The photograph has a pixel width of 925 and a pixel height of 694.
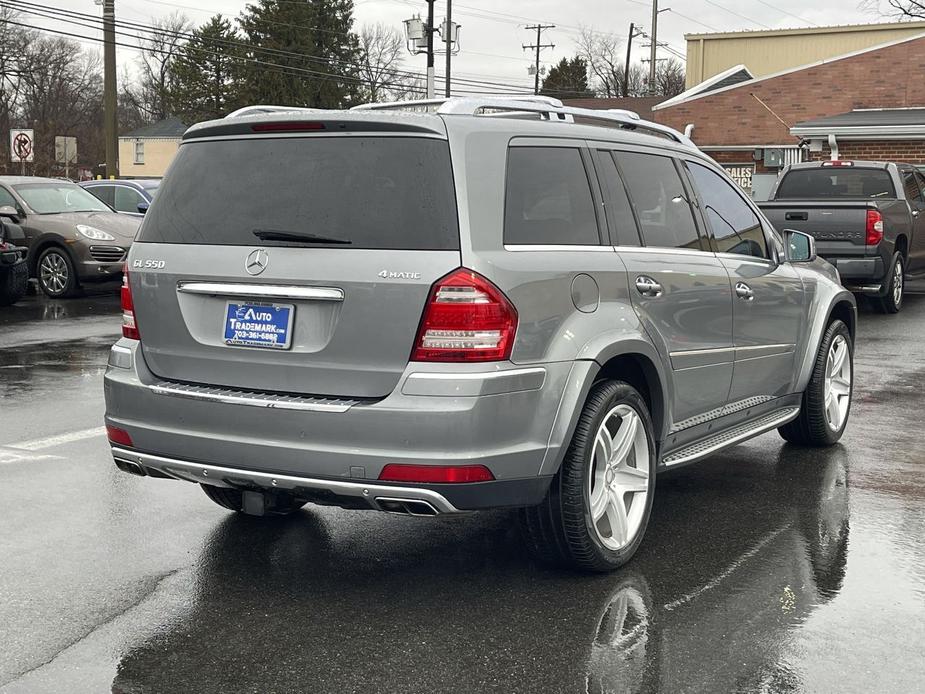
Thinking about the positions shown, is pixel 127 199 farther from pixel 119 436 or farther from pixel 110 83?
pixel 119 436

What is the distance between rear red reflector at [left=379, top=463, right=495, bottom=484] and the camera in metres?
4.09

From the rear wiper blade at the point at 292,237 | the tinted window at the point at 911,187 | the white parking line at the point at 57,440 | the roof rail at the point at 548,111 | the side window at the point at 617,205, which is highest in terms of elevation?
the roof rail at the point at 548,111

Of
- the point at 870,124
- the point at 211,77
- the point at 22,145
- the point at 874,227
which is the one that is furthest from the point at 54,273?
the point at 211,77

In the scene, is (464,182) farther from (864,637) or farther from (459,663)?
(864,637)

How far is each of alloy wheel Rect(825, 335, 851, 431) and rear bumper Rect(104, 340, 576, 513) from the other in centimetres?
335

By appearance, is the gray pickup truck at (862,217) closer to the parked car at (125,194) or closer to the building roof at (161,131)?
the parked car at (125,194)

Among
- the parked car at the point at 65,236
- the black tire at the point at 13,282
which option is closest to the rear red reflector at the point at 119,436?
the black tire at the point at 13,282

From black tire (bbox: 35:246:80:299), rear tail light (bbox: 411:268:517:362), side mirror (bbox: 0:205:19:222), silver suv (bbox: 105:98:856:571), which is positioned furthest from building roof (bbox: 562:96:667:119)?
rear tail light (bbox: 411:268:517:362)

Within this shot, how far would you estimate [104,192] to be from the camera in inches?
866

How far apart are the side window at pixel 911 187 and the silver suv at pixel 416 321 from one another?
12.9 metres

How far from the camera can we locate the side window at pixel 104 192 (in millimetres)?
21797

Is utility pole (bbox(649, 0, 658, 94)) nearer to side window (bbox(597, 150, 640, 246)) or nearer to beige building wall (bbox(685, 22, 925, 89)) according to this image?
beige building wall (bbox(685, 22, 925, 89))

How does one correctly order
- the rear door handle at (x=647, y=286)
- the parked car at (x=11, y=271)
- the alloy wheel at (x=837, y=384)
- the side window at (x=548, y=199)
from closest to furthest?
the side window at (x=548, y=199)
the rear door handle at (x=647, y=286)
the alloy wheel at (x=837, y=384)
the parked car at (x=11, y=271)

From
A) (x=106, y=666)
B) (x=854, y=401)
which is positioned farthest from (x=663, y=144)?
(x=854, y=401)
